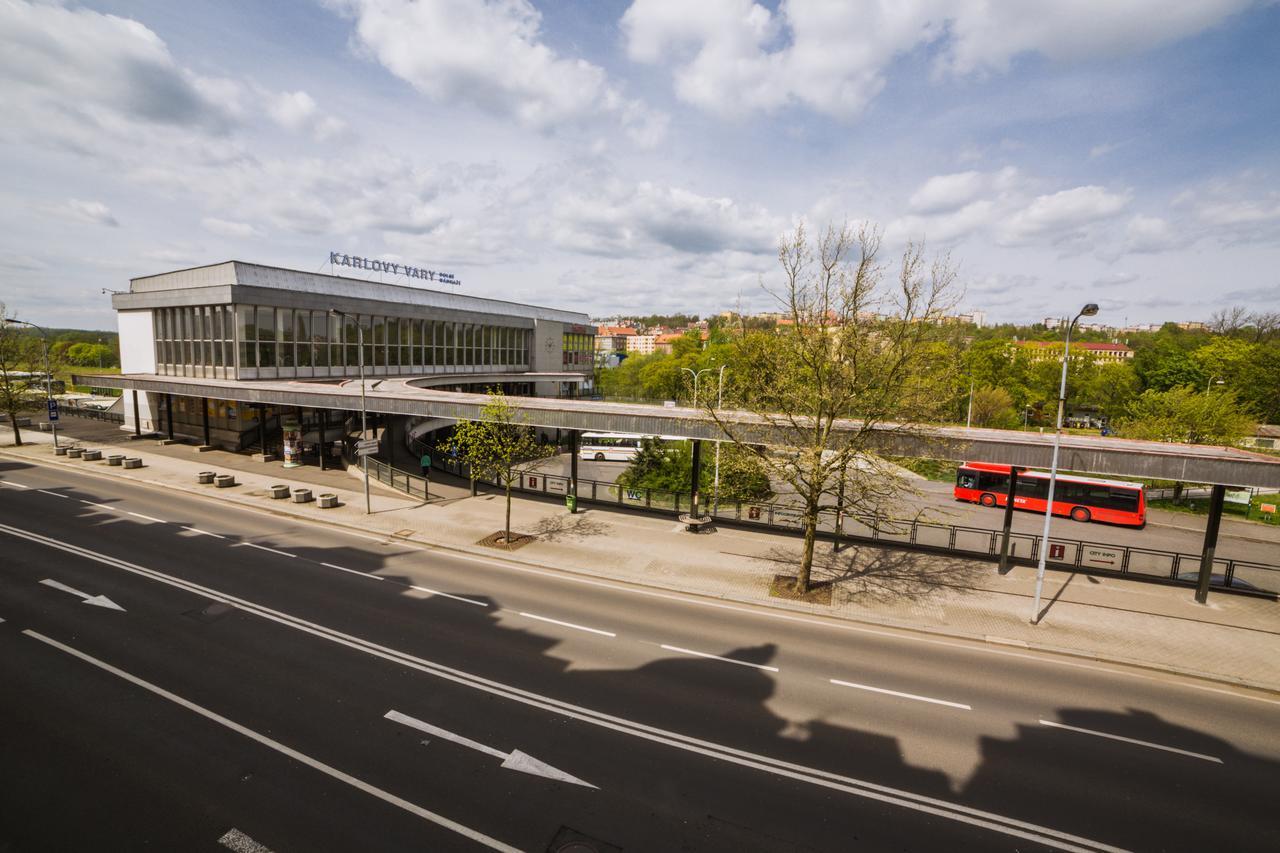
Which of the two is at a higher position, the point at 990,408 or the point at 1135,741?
the point at 990,408

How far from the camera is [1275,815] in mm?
8023

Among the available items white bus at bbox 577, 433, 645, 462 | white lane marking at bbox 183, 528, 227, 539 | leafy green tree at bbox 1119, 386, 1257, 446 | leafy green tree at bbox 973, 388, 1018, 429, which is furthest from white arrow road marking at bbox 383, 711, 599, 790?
leafy green tree at bbox 973, 388, 1018, 429

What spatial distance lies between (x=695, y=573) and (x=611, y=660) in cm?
580

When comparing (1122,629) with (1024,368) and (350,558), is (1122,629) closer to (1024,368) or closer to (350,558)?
(350,558)

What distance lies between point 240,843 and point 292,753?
1707 mm

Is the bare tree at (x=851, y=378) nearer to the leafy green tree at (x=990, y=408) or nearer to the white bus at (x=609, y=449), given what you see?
the white bus at (x=609, y=449)

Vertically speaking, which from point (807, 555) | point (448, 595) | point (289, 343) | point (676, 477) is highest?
point (289, 343)

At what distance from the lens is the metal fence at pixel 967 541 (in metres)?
18.0

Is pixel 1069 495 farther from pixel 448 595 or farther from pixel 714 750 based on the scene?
pixel 448 595

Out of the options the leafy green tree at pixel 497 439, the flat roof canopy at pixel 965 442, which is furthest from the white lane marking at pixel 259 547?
the flat roof canopy at pixel 965 442

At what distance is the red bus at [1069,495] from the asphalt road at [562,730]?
19.0 meters

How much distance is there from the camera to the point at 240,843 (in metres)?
6.83

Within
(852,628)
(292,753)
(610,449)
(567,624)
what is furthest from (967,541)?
(610,449)

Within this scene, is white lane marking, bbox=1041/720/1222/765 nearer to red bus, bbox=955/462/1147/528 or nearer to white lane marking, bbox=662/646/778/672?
white lane marking, bbox=662/646/778/672
